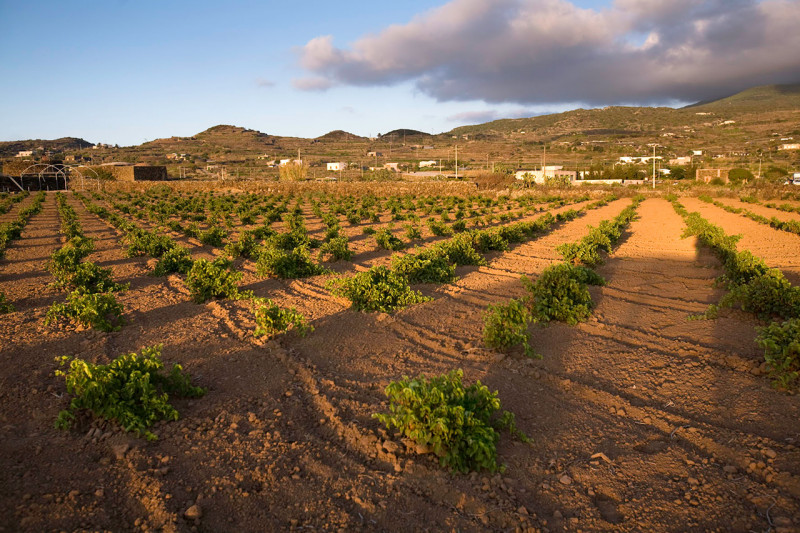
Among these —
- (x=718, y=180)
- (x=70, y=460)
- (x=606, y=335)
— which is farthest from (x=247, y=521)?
(x=718, y=180)

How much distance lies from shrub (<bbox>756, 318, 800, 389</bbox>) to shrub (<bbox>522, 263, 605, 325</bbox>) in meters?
2.21

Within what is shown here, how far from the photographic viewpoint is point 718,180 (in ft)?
174

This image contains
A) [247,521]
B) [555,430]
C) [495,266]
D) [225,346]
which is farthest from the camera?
[495,266]

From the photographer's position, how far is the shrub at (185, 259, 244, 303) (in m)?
7.88

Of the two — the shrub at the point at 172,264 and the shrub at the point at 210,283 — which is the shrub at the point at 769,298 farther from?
the shrub at the point at 172,264

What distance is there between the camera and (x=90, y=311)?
6098mm

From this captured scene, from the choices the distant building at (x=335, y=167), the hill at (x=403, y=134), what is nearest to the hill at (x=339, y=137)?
the hill at (x=403, y=134)

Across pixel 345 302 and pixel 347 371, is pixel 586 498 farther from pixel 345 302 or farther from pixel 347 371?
pixel 345 302

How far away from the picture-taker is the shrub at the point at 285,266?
977cm

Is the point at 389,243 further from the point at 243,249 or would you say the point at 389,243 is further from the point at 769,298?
the point at 769,298

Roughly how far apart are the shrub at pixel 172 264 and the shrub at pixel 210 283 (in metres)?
2.27

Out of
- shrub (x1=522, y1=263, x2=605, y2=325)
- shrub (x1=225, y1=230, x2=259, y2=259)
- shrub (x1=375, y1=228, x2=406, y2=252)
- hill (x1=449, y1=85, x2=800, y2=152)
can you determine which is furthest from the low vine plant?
hill (x1=449, y1=85, x2=800, y2=152)

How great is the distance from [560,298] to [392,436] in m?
3.93

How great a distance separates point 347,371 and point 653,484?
9.76 ft
